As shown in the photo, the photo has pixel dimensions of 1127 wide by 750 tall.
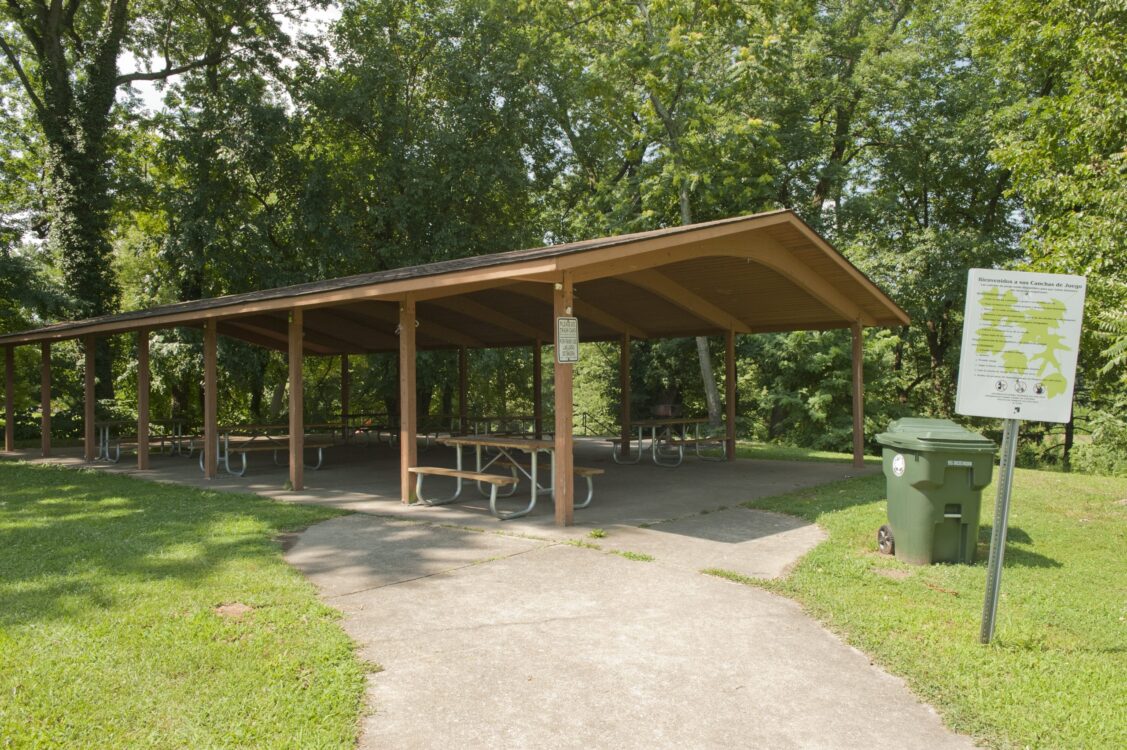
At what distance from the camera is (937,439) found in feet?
17.7

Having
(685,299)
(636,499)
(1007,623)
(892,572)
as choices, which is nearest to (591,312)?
(685,299)

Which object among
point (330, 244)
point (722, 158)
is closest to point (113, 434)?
point (330, 244)

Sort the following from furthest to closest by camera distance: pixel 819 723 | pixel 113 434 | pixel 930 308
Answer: pixel 930 308, pixel 113 434, pixel 819 723

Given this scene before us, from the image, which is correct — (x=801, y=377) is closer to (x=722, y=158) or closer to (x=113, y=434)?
(x=722, y=158)

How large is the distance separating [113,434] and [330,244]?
6.95 m

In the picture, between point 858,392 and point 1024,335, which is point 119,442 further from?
point 1024,335

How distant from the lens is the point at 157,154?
76.6 feet

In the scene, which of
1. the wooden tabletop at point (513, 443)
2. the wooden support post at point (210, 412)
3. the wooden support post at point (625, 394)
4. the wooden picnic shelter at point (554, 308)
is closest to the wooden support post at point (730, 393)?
the wooden picnic shelter at point (554, 308)

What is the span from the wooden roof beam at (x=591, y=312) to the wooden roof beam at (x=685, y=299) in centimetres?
104

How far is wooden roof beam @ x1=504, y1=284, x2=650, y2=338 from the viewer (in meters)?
10.1

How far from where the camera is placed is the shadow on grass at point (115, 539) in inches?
185

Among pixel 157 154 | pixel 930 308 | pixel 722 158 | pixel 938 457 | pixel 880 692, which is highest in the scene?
pixel 157 154

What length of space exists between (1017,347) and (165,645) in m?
4.57

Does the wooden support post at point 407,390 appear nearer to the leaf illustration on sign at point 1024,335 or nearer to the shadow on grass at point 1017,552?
the shadow on grass at point 1017,552
